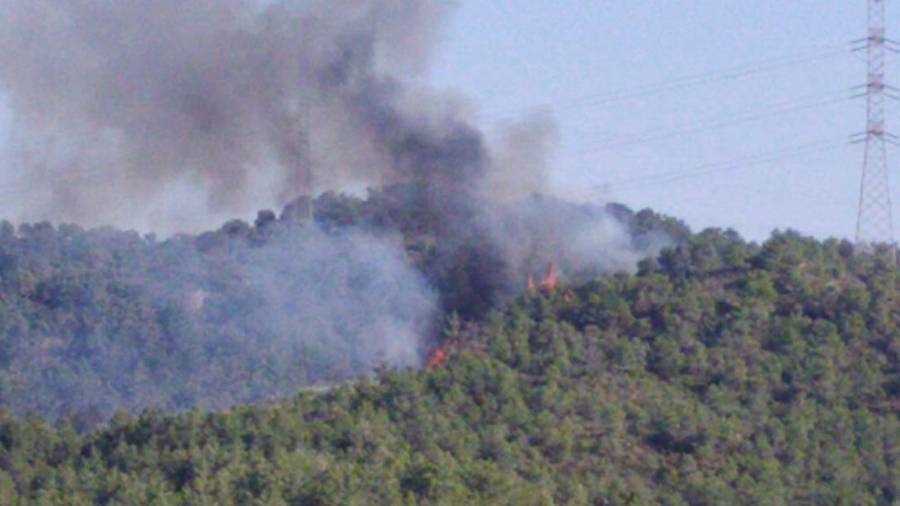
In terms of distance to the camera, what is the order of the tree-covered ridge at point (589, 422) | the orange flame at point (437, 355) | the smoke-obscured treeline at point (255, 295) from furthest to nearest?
the smoke-obscured treeline at point (255, 295), the orange flame at point (437, 355), the tree-covered ridge at point (589, 422)

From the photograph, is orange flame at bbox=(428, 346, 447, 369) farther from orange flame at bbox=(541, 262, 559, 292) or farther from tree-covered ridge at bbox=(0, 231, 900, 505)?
orange flame at bbox=(541, 262, 559, 292)

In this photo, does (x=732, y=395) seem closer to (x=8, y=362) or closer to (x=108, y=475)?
(x=108, y=475)

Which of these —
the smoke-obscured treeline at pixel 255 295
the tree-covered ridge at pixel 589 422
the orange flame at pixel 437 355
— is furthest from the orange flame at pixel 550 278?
the tree-covered ridge at pixel 589 422

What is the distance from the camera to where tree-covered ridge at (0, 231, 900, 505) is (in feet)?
111

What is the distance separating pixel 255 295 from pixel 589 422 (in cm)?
1943

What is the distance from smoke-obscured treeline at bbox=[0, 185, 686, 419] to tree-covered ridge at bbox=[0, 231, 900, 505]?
21.5ft

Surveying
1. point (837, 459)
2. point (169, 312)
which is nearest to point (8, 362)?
point (169, 312)

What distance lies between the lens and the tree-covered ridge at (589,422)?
33.8m

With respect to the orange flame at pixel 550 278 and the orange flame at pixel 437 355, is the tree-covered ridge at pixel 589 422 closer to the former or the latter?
the orange flame at pixel 437 355

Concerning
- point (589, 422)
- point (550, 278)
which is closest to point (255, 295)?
point (550, 278)

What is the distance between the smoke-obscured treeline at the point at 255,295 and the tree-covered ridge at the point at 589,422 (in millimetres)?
6553

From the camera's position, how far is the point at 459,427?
37500mm

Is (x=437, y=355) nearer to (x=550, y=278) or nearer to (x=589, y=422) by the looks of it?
(x=550, y=278)

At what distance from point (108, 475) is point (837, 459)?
1378cm
